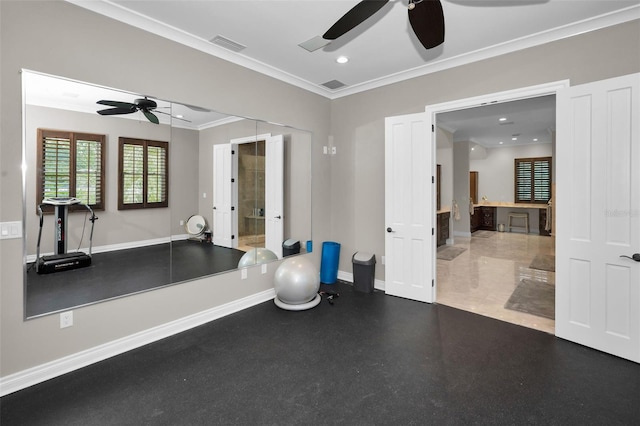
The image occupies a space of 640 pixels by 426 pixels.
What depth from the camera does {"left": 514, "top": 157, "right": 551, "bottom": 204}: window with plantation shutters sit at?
9.70 metres

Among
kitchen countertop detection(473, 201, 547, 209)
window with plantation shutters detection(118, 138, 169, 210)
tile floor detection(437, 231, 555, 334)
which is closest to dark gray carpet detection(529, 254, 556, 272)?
tile floor detection(437, 231, 555, 334)

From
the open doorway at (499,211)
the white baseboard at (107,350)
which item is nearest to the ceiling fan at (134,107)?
the white baseboard at (107,350)

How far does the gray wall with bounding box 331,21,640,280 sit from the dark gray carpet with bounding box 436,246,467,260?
2.81 meters

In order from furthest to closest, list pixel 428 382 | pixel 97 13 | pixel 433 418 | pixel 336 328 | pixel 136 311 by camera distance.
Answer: pixel 336 328, pixel 136 311, pixel 97 13, pixel 428 382, pixel 433 418

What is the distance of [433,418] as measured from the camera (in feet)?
6.13

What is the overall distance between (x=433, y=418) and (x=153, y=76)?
11.5ft

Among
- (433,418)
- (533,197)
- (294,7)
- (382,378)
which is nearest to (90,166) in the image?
(294,7)

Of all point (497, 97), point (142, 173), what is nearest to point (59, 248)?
point (142, 173)

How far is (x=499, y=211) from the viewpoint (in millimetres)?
10281

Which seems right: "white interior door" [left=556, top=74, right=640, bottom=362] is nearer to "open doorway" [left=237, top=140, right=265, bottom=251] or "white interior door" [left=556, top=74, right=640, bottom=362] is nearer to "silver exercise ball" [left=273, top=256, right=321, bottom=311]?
"silver exercise ball" [left=273, top=256, right=321, bottom=311]

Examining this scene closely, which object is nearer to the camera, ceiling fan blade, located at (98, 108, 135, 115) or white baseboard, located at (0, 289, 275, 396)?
white baseboard, located at (0, 289, 275, 396)

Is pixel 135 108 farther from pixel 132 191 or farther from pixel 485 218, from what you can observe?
pixel 485 218

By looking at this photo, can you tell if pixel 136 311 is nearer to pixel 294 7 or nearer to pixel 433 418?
pixel 433 418

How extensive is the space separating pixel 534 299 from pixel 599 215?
1702mm
